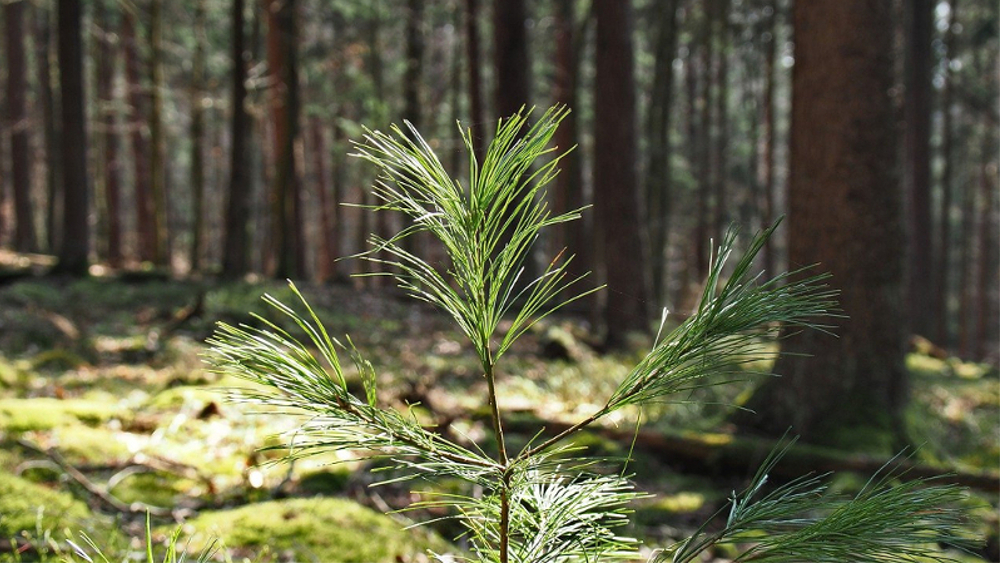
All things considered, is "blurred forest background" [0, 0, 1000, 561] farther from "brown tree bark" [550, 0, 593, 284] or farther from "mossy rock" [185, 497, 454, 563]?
"mossy rock" [185, 497, 454, 563]

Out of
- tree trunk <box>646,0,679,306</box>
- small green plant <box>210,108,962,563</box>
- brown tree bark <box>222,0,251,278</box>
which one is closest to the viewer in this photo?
small green plant <box>210,108,962,563</box>

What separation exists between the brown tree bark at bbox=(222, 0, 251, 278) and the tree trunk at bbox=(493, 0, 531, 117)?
429cm

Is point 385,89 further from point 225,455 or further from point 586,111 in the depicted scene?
point 225,455

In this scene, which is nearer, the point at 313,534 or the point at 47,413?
the point at 313,534

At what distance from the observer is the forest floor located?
3.28 m

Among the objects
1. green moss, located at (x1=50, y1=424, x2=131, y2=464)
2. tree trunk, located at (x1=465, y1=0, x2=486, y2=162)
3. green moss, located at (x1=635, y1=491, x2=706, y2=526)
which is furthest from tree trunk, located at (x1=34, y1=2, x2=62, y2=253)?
green moss, located at (x1=635, y1=491, x2=706, y2=526)

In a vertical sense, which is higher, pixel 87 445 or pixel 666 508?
pixel 87 445

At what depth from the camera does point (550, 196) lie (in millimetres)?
15453

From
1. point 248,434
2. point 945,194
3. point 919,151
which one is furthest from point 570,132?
point 945,194

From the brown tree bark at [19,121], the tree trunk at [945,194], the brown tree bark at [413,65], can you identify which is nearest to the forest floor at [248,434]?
the brown tree bark at [413,65]

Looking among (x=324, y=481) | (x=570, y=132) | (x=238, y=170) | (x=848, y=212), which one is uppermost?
(x=570, y=132)

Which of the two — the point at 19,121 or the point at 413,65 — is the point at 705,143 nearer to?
the point at 413,65

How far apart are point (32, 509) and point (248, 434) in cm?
226

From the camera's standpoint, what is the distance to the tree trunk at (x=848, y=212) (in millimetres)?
6156
